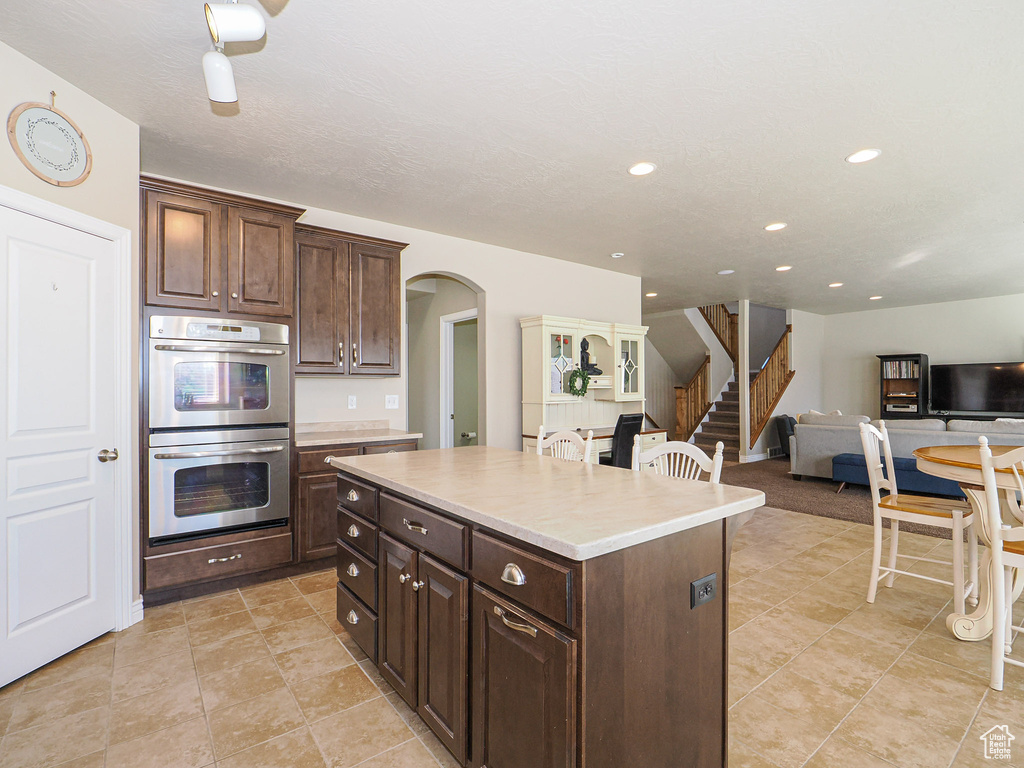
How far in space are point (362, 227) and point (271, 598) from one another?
276 centimetres

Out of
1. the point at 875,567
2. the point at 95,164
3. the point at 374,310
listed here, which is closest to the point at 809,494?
the point at 875,567

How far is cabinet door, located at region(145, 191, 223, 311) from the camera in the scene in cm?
281

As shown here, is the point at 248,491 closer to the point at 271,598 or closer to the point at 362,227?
the point at 271,598

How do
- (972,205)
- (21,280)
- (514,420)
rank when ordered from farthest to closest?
(514,420), (972,205), (21,280)

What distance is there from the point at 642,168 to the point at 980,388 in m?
8.32

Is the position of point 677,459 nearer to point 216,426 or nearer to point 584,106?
point 584,106

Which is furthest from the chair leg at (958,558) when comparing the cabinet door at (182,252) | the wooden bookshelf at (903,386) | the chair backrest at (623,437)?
the wooden bookshelf at (903,386)

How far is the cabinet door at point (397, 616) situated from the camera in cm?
179

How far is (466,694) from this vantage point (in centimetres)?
151

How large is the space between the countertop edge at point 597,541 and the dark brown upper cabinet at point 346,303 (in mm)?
2126

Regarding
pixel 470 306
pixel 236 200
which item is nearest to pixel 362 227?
pixel 236 200

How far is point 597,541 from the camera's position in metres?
1.16

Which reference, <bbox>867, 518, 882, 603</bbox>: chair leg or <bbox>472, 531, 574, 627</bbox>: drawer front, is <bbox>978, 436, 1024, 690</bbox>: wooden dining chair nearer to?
<bbox>867, 518, 882, 603</bbox>: chair leg

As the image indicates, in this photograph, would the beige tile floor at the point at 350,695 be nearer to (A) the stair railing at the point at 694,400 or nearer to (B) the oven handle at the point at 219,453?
(B) the oven handle at the point at 219,453
